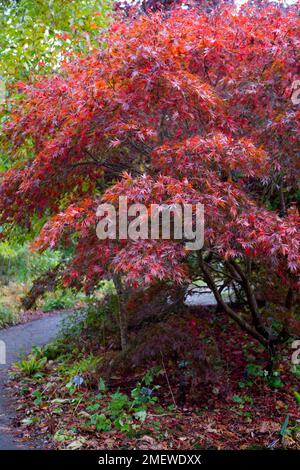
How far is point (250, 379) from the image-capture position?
582 centimetres

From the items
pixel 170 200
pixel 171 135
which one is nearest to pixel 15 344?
pixel 171 135

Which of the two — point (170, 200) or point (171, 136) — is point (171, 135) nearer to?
point (171, 136)

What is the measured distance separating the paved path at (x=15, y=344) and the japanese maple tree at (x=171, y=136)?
1.86 m

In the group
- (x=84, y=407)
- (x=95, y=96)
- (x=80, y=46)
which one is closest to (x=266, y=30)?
(x=95, y=96)

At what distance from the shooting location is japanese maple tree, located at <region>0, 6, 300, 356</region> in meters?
3.42

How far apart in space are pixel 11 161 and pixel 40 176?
2.05 metres

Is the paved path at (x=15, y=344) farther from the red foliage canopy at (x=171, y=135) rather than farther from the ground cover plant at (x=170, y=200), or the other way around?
the red foliage canopy at (x=171, y=135)

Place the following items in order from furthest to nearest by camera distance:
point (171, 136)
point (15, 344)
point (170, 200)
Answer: point (15, 344) < point (171, 136) < point (170, 200)

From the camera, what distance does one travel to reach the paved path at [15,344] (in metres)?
4.86

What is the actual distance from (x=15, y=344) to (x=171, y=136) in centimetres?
575

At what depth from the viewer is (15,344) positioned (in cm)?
879

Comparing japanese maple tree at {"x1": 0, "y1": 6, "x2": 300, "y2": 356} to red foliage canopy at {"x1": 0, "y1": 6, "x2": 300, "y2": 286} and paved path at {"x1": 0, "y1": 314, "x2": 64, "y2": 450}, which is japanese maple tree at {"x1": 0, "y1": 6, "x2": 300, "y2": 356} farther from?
paved path at {"x1": 0, "y1": 314, "x2": 64, "y2": 450}

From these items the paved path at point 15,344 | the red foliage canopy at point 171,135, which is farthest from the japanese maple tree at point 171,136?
the paved path at point 15,344

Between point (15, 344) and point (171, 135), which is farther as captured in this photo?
point (15, 344)
